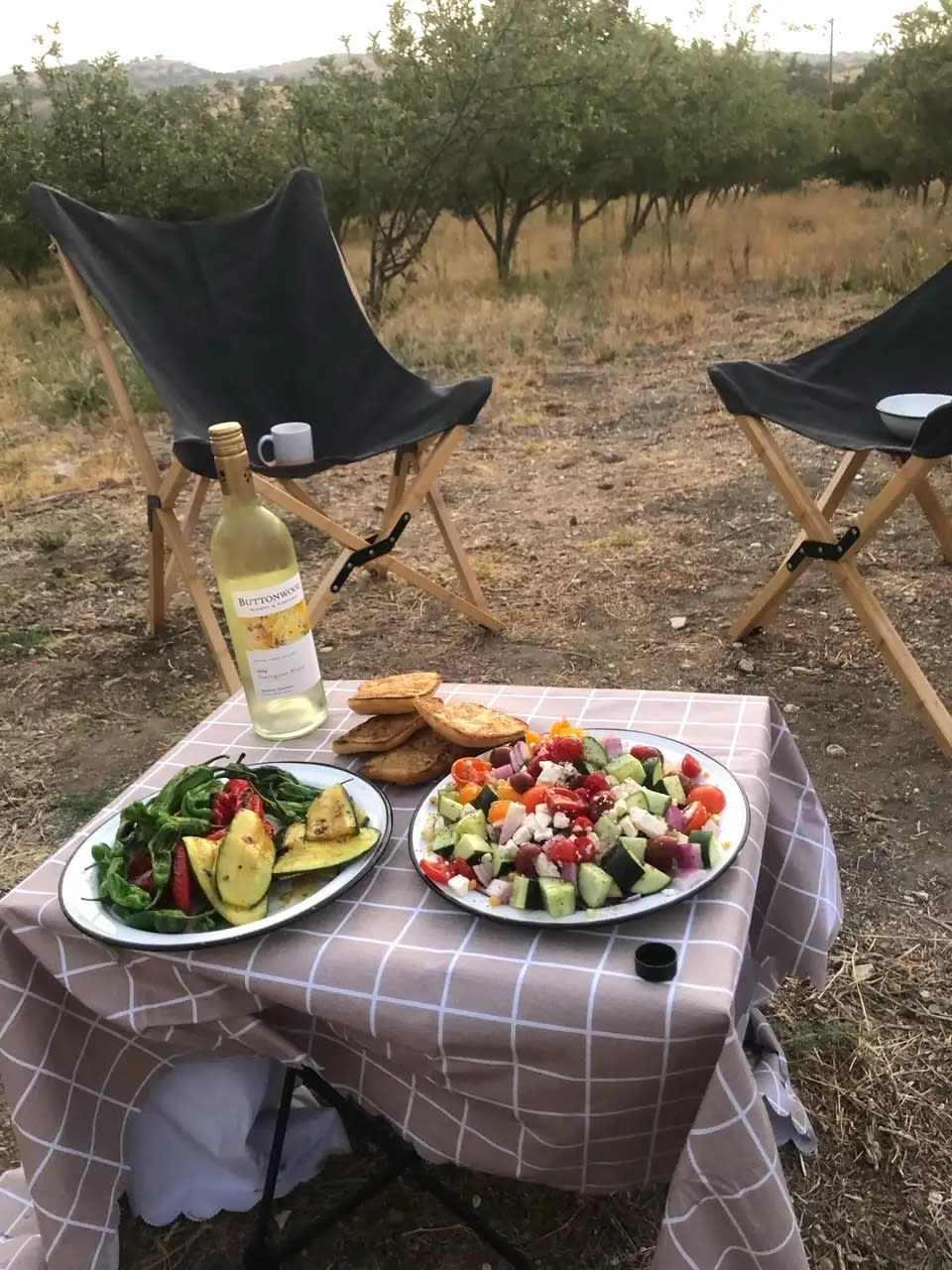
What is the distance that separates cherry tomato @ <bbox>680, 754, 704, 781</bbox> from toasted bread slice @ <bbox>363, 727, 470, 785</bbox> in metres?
0.24

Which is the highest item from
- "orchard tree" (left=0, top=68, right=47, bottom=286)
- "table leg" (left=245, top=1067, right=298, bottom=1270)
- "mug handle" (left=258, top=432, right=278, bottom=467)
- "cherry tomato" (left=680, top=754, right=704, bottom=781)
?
"orchard tree" (left=0, top=68, right=47, bottom=286)

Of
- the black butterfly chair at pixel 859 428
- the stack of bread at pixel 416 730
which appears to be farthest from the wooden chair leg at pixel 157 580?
the stack of bread at pixel 416 730

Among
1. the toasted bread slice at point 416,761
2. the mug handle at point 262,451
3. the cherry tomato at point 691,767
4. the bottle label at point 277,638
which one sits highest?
the bottle label at point 277,638

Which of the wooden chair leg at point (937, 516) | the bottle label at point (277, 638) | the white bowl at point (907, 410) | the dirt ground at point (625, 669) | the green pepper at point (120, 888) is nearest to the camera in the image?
the green pepper at point (120, 888)

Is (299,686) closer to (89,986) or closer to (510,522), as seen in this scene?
(89,986)

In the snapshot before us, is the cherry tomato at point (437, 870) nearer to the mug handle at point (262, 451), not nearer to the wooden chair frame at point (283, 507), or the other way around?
the wooden chair frame at point (283, 507)

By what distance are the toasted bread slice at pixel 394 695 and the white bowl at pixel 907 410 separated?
1461 mm

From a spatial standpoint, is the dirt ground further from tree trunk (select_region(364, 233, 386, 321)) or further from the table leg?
tree trunk (select_region(364, 233, 386, 321))

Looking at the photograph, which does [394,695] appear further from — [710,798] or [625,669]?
[625,669]

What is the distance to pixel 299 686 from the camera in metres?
1.15

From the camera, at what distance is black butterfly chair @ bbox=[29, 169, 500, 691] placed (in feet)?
7.75

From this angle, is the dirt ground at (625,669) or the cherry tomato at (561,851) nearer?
the cherry tomato at (561,851)

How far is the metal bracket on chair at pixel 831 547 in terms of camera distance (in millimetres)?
2074

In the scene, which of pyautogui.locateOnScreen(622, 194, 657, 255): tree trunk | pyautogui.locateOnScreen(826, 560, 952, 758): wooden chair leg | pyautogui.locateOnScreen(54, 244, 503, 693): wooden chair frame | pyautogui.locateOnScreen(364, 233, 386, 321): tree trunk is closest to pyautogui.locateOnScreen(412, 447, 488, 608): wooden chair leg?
pyautogui.locateOnScreen(54, 244, 503, 693): wooden chair frame
